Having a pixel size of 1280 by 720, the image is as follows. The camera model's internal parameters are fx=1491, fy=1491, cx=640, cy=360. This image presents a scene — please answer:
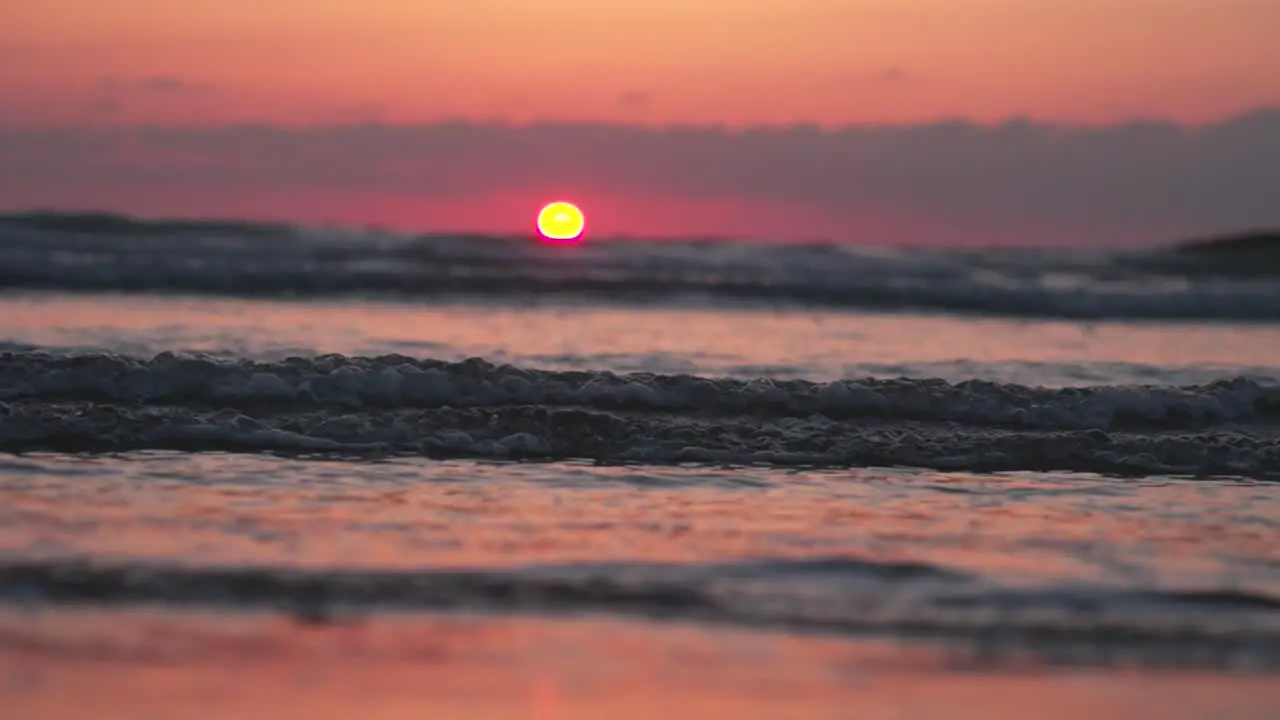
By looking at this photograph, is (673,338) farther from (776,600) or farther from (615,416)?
(776,600)

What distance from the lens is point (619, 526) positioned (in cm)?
587

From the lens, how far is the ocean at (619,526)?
13.6 ft

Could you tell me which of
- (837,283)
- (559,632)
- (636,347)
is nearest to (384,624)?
(559,632)

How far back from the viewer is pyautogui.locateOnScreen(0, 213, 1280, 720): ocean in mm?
4160

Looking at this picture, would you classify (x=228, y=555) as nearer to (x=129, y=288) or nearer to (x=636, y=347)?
(x=636, y=347)

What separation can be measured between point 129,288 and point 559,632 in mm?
13168

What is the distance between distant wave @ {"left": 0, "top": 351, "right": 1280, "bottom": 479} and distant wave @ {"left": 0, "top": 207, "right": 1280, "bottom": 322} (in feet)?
26.1

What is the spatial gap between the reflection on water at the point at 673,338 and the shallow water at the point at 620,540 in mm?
388

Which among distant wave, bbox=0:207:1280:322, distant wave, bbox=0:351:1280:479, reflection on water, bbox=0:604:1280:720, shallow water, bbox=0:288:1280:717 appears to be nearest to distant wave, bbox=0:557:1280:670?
shallow water, bbox=0:288:1280:717

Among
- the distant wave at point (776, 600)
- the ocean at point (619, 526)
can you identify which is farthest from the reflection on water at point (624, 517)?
the distant wave at point (776, 600)

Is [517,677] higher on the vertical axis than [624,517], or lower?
lower

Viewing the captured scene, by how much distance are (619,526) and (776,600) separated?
1.12 m

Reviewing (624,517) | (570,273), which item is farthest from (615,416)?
(570,273)

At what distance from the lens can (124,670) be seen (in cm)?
409
